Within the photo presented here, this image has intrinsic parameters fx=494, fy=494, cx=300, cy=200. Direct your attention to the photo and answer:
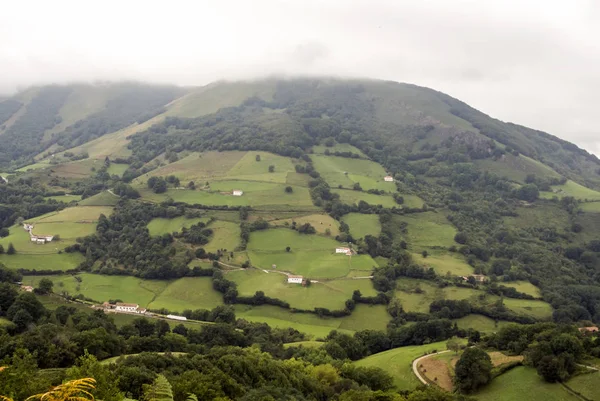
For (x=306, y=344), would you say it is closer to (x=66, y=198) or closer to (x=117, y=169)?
(x=66, y=198)

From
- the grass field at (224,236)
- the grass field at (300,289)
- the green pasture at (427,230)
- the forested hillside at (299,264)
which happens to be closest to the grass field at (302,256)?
the forested hillside at (299,264)

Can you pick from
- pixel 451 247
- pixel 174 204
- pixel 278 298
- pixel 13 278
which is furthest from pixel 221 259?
pixel 451 247

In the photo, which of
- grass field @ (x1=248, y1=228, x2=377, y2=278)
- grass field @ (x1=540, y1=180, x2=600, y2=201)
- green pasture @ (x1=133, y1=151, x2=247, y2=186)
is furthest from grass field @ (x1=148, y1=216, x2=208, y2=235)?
grass field @ (x1=540, y1=180, x2=600, y2=201)

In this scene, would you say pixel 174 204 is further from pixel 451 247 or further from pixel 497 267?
pixel 497 267

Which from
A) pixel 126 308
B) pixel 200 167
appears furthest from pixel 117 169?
pixel 126 308

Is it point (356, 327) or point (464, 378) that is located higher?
point (464, 378)

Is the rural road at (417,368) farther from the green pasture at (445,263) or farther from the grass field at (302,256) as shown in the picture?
the green pasture at (445,263)

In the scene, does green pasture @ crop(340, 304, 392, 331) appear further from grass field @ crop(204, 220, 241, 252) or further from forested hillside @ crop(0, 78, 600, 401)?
grass field @ crop(204, 220, 241, 252)
